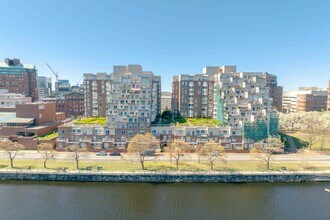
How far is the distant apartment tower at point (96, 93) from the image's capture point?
312ft

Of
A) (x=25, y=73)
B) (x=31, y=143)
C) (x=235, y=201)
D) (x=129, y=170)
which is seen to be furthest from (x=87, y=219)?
(x=25, y=73)

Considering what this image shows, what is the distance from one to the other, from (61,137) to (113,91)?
22044mm

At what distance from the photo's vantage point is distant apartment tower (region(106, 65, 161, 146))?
64.9 m

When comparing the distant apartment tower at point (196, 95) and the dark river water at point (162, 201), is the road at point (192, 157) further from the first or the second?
the distant apartment tower at point (196, 95)

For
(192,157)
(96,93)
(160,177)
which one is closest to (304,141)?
(192,157)

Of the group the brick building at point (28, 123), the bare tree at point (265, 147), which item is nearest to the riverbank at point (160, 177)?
the bare tree at point (265, 147)

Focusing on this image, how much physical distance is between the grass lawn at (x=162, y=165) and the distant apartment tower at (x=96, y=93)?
A: 43913mm

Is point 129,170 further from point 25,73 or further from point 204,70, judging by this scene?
point 25,73

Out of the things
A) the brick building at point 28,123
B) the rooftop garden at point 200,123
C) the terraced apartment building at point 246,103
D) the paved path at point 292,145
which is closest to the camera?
the terraced apartment building at point 246,103

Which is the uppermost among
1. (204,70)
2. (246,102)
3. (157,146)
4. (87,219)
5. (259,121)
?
(204,70)

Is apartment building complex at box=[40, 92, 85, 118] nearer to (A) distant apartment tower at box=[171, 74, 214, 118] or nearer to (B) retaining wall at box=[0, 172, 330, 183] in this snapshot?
(A) distant apartment tower at box=[171, 74, 214, 118]

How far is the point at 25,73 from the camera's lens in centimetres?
12800

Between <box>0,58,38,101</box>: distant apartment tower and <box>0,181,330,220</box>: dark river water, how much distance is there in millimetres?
104969

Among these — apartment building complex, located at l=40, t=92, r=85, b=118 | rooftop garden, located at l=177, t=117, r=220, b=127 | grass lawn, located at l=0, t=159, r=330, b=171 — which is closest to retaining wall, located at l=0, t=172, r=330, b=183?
grass lawn, located at l=0, t=159, r=330, b=171
